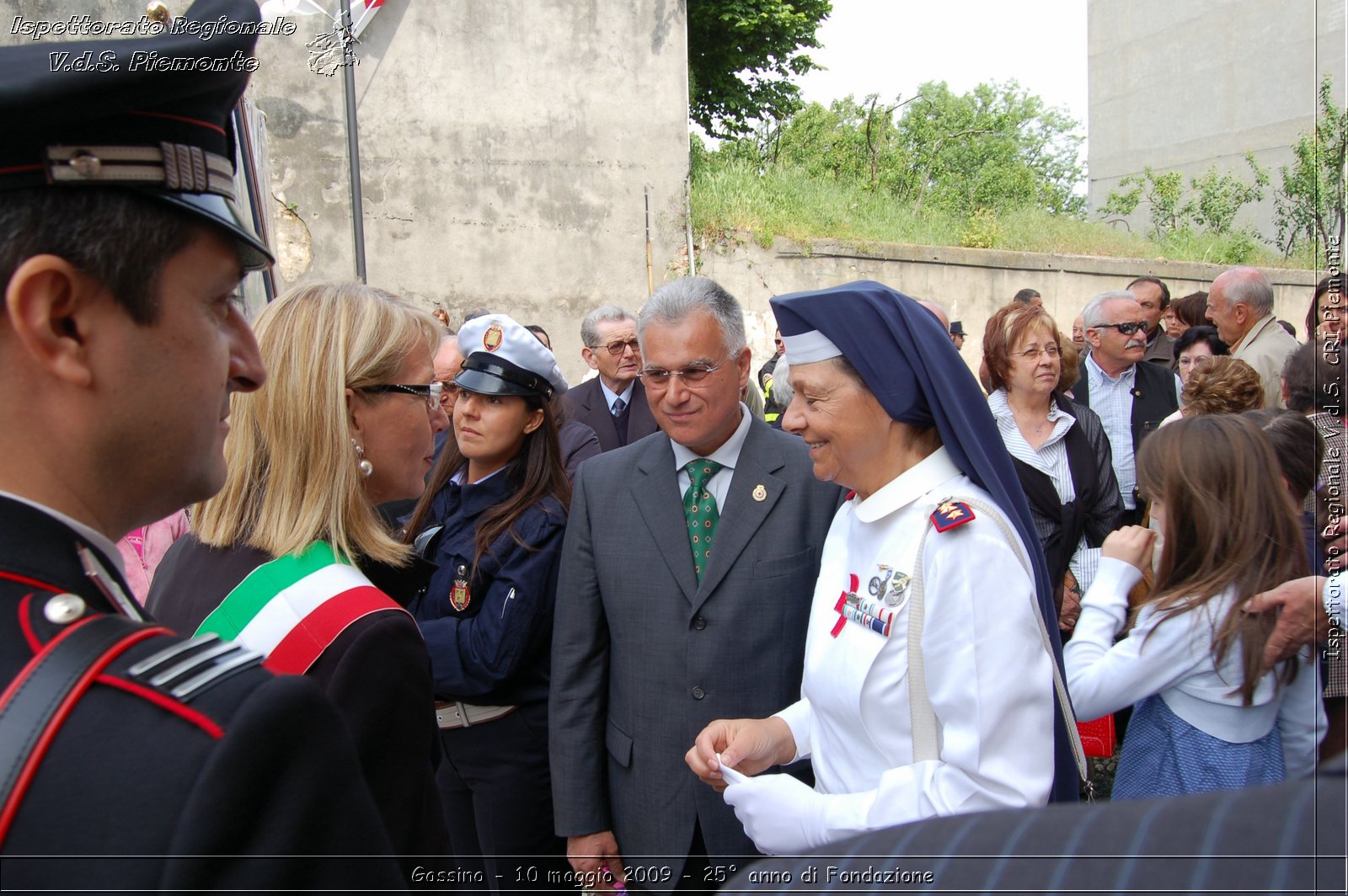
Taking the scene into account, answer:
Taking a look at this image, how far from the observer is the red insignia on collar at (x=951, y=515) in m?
1.84

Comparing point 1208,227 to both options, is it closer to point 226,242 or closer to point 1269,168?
point 1269,168

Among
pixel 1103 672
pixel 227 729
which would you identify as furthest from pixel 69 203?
pixel 1103 672

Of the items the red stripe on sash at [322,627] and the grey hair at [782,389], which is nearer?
the red stripe on sash at [322,627]

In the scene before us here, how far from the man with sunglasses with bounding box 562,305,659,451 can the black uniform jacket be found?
13.8 ft

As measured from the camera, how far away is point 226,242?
1008 millimetres

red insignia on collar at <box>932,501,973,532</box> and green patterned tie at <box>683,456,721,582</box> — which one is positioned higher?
red insignia on collar at <box>932,501,973,532</box>

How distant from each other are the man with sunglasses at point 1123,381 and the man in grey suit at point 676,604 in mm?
3496

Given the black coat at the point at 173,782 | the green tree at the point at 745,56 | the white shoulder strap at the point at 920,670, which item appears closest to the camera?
the black coat at the point at 173,782

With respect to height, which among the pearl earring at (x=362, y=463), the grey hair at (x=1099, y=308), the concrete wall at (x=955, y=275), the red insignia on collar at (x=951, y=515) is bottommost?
the red insignia on collar at (x=951, y=515)

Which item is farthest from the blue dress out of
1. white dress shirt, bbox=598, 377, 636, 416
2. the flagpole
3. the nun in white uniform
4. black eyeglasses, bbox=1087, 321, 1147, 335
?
the flagpole

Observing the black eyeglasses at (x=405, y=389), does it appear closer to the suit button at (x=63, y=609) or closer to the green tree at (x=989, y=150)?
the suit button at (x=63, y=609)

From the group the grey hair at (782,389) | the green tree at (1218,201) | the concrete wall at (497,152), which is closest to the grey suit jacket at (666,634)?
the grey hair at (782,389)

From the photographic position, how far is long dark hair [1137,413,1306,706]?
89.4 inches

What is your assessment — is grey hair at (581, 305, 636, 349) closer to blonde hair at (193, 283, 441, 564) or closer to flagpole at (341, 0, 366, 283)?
flagpole at (341, 0, 366, 283)
